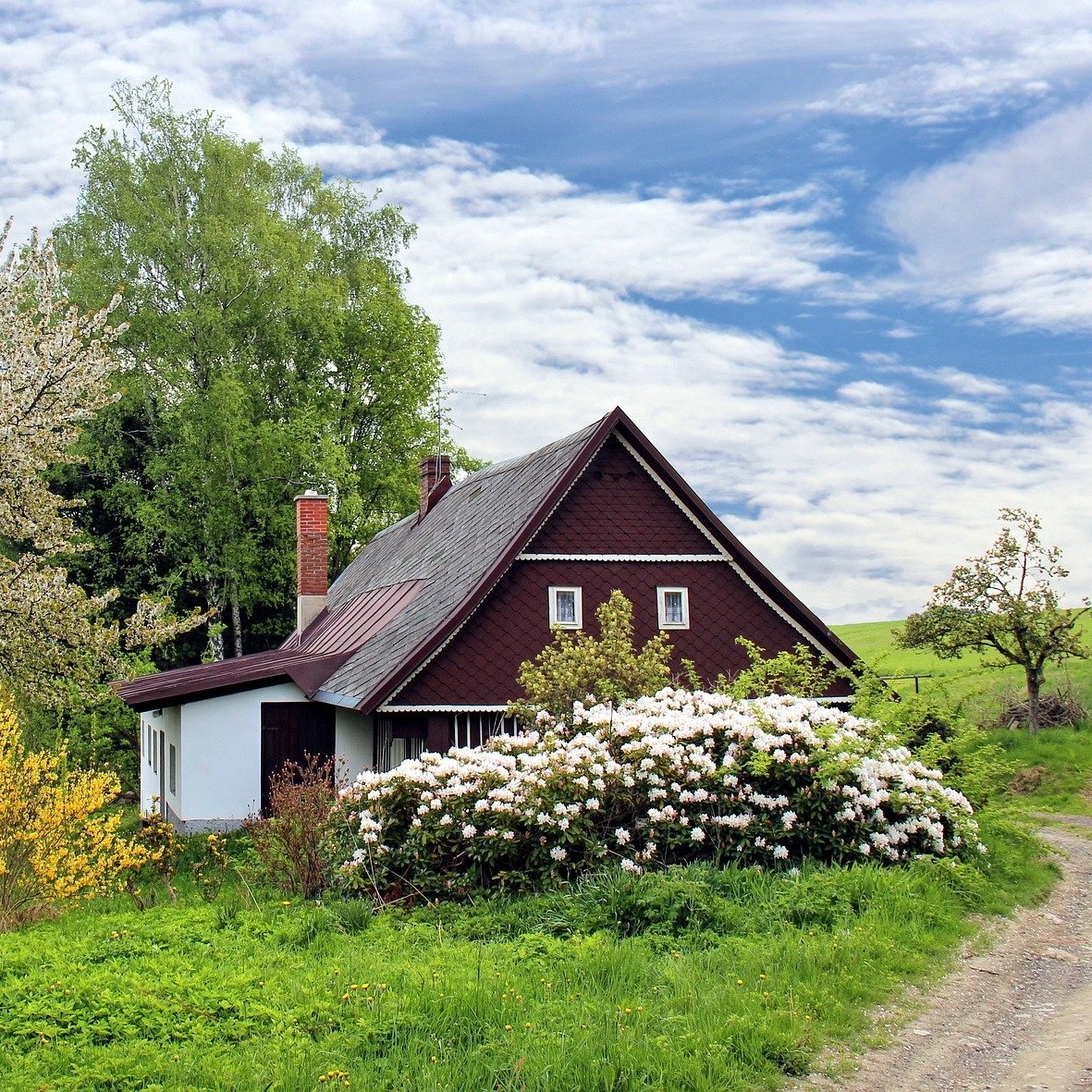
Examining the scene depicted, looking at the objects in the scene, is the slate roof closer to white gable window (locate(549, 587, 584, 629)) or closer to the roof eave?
the roof eave

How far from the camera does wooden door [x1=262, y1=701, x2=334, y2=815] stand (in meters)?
19.4

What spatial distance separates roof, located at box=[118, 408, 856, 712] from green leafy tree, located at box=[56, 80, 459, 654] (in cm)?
1021

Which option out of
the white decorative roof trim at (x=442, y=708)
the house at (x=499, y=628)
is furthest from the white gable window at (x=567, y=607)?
the white decorative roof trim at (x=442, y=708)

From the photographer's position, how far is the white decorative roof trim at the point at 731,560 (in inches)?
740

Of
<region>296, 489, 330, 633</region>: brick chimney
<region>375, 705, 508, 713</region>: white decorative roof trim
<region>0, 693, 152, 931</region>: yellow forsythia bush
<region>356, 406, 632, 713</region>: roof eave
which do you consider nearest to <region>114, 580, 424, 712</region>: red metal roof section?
<region>375, 705, 508, 713</region>: white decorative roof trim

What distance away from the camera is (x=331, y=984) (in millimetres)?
8211

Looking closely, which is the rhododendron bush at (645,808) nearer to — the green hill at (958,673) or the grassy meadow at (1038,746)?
the green hill at (958,673)

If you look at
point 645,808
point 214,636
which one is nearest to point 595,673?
point 645,808

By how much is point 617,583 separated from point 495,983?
35.8 ft

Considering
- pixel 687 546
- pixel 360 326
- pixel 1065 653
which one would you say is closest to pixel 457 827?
pixel 687 546

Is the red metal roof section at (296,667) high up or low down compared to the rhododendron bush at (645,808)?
up

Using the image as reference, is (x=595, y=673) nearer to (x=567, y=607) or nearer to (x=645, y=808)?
(x=567, y=607)

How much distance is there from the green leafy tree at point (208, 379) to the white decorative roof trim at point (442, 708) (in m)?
16.4

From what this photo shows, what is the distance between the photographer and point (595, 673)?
1575 centimetres
